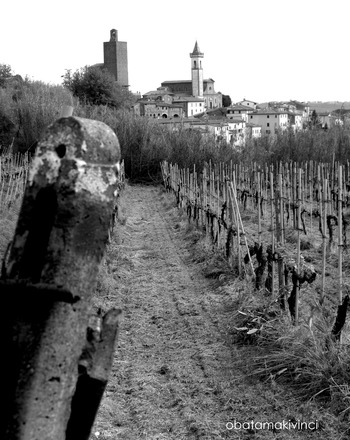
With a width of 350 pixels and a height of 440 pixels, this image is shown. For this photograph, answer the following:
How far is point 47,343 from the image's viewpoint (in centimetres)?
151

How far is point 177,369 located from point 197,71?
113 metres

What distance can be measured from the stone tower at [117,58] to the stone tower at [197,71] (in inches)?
1081

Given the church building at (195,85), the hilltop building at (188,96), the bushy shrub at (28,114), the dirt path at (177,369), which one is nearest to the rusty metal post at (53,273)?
the dirt path at (177,369)

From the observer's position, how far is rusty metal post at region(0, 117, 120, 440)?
4.94ft

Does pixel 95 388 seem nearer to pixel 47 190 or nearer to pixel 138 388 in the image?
pixel 47 190

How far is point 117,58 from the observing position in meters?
85.8

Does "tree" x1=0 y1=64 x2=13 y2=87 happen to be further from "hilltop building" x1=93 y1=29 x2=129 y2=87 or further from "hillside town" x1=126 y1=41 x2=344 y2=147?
"hilltop building" x1=93 y1=29 x2=129 y2=87

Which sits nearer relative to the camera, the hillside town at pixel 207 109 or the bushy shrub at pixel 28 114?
the bushy shrub at pixel 28 114

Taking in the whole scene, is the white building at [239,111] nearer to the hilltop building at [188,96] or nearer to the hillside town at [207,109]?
the hillside town at [207,109]

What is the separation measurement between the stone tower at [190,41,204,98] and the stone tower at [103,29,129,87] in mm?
27460

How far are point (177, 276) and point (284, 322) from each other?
3.56 meters

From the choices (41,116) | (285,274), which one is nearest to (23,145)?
(41,116)

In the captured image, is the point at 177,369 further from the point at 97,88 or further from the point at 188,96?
the point at 188,96

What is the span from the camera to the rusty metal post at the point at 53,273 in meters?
1.50
